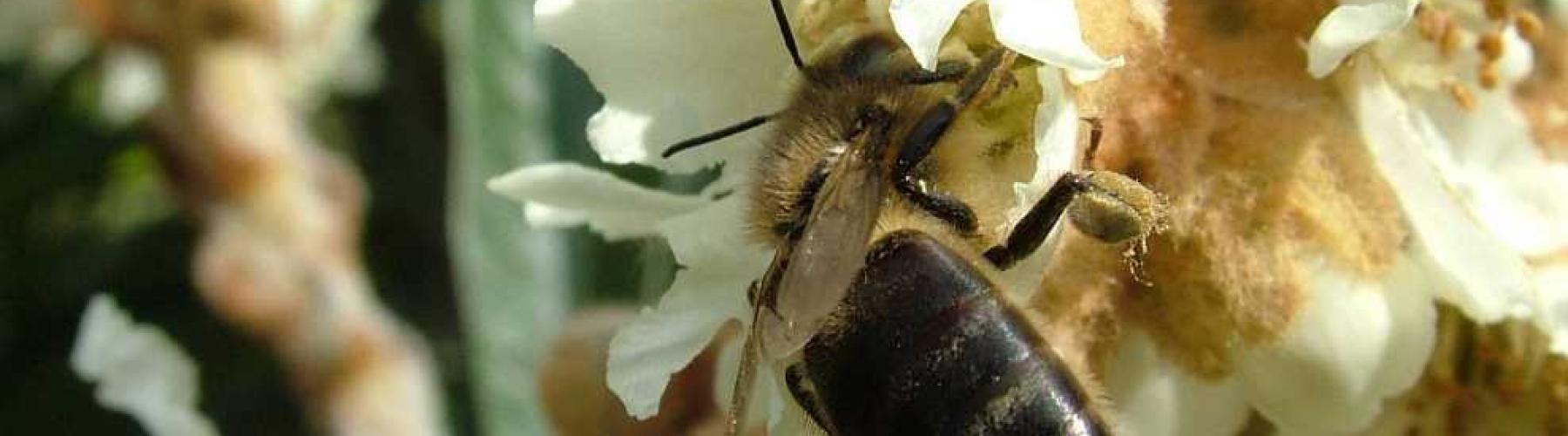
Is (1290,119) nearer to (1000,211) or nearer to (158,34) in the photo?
(1000,211)

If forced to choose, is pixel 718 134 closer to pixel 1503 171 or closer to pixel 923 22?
pixel 923 22

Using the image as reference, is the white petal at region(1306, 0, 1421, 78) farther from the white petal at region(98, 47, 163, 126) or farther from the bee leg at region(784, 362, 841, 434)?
the white petal at region(98, 47, 163, 126)

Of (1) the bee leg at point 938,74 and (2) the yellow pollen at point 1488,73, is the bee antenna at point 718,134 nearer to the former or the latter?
(1) the bee leg at point 938,74

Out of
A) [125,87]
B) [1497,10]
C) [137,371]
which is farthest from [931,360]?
[125,87]

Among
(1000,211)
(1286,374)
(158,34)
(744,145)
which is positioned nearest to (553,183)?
(744,145)

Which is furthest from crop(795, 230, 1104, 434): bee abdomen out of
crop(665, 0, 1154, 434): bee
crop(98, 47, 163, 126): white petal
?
crop(98, 47, 163, 126): white petal

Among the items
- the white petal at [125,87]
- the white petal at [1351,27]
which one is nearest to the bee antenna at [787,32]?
the white petal at [1351,27]
